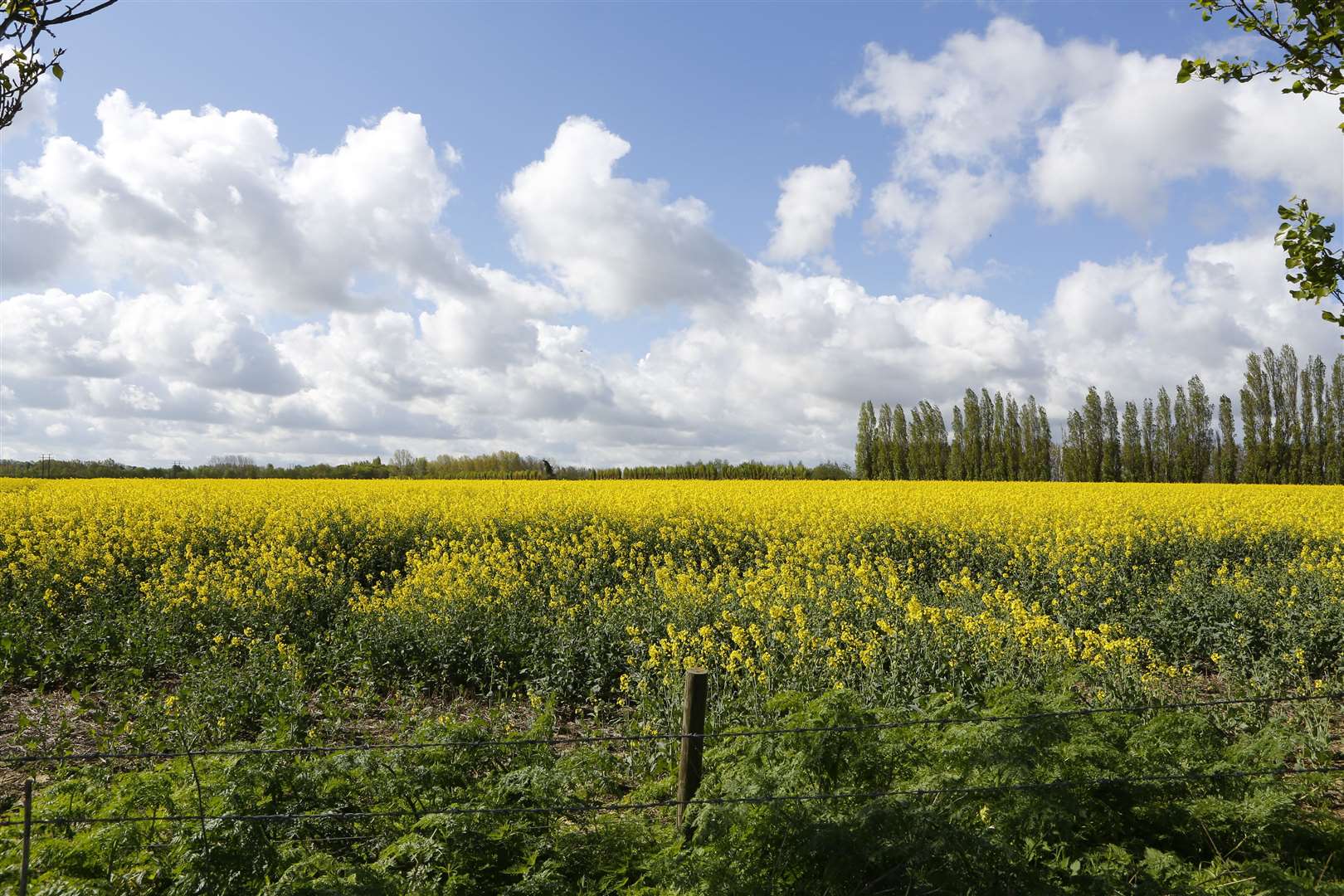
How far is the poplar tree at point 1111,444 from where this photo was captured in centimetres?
5334

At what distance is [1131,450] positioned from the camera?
52.6 m

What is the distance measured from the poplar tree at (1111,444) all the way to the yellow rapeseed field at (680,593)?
3672 centimetres

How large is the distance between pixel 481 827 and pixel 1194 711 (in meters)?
4.97

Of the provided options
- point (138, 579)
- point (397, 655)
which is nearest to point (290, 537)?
point (138, 579)

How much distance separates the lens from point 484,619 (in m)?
9.94

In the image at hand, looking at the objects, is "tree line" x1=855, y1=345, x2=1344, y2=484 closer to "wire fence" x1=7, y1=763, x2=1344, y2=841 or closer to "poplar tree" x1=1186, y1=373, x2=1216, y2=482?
"poplar tree" x1=1186, y1=373, x2=1216, y2=482

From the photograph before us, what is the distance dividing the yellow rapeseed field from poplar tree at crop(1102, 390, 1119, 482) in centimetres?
3672

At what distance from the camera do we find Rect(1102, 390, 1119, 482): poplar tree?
53.3 metres

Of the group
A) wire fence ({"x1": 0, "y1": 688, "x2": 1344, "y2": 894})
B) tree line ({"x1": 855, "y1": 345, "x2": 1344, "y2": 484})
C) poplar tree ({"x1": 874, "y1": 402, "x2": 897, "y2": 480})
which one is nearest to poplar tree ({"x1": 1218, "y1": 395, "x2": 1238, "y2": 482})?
tree line ({"x1": 855, "y1": 345, "x2": 1344, "y2": 484})

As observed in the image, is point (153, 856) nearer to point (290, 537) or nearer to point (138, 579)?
point (138, 579)

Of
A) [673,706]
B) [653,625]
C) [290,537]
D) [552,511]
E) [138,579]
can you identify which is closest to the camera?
[673,706]

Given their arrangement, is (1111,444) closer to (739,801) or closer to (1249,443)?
(1249,443)

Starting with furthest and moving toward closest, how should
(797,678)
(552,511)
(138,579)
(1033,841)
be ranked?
(552,511)
(138,579)
(797,678)
(1033,841)

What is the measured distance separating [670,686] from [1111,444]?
5516 centimetres
